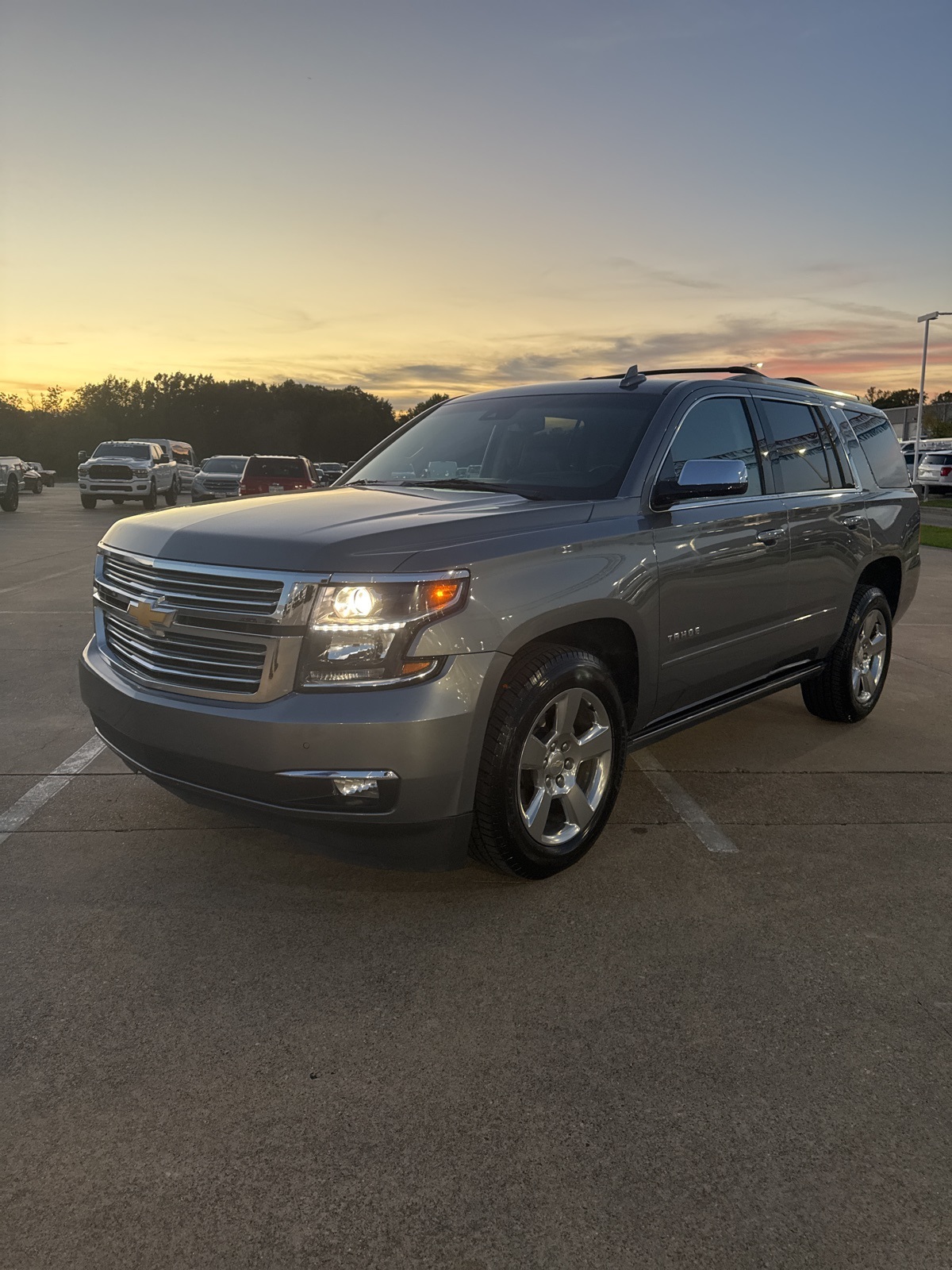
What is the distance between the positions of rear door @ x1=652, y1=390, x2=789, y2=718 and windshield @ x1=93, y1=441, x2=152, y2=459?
92.5 ft

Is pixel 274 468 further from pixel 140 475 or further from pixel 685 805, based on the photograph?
pixel 685 805

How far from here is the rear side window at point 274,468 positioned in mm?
21828

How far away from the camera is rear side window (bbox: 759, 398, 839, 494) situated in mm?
5121

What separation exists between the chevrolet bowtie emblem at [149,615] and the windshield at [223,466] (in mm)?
28489

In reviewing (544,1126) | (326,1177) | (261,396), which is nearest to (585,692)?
(544,1126)

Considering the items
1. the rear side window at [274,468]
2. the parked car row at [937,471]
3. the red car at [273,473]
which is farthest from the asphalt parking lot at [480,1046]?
the parked car row at [937,471]

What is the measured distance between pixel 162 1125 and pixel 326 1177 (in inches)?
17.8

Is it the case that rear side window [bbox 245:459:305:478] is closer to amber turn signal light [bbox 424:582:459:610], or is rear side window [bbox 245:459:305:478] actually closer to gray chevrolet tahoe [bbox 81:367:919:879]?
gray chevrolet tahoe [bbox 81:367:919:879]

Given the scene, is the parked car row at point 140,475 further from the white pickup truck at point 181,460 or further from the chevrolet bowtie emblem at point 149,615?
the chevrolet bowtie emblem at point 149,615

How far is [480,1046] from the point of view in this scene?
9.13 ft

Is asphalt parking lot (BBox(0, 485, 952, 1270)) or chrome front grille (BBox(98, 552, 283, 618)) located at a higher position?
chrome front grille (BBox(98, 552, 283, 618))

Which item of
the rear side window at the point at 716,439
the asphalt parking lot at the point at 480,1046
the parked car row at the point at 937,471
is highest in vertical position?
the rear side window at the point at 716,439

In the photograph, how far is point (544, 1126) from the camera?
2447 mm

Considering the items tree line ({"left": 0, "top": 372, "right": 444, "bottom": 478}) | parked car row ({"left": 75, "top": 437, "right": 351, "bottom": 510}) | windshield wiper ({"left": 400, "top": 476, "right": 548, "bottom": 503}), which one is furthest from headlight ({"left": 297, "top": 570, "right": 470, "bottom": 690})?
tree line ({"left": 0, "top": 372, "right": 444, "bottom": 478})
